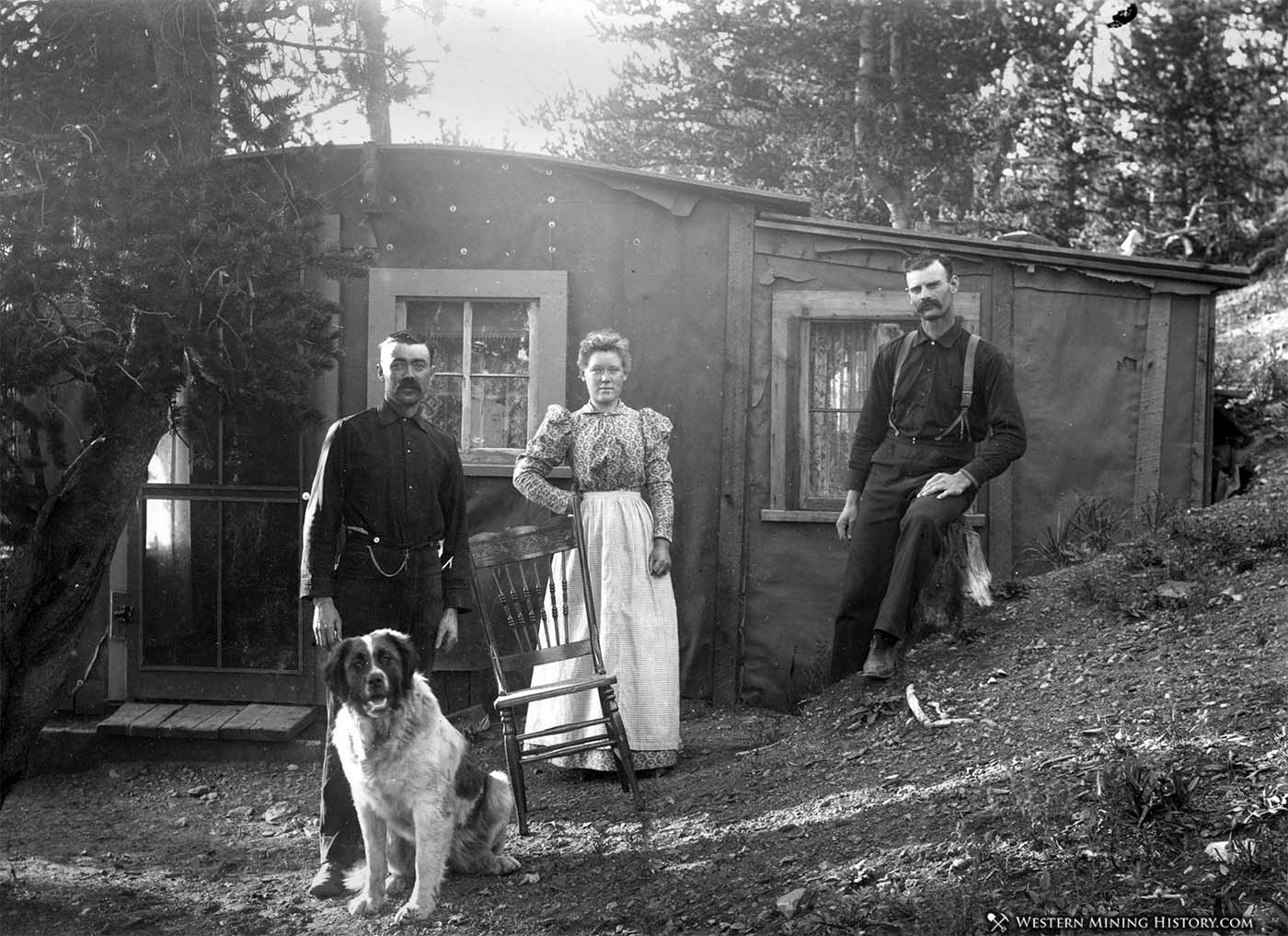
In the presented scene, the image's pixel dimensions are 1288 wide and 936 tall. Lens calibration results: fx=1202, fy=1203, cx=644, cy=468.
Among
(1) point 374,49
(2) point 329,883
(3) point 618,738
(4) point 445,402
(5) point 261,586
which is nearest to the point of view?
(2) point 329,883

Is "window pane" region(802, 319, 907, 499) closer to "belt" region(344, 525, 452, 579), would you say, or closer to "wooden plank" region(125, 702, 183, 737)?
"belt" region(344, 525, 452, 579)

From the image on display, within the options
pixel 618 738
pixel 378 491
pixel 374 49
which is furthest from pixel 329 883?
pixel 374 49

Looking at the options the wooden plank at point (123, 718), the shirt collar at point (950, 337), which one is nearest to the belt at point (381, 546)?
the shirt collar at point (950, 337)

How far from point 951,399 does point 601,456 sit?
1709mm

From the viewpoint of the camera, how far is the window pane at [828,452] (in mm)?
7684

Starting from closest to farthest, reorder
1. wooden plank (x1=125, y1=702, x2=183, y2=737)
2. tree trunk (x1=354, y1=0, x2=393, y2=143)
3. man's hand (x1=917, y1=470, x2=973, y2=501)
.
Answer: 1. man's hand (x1=917, y1=470, x2=973, y2=501)
2. tree trunk (x1=354, y1=0, x2=393, y2=143)
3. wooden plank (x1=125, y1=702, x2=183, y2=737)

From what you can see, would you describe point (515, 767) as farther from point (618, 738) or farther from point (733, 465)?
point (733, 465)

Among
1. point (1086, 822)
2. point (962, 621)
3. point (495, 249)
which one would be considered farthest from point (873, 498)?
point (495, 249)

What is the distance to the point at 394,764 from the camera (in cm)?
421

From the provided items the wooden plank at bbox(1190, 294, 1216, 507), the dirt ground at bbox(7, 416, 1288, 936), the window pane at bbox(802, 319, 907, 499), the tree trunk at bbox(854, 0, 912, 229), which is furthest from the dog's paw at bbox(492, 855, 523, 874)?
the tree trunk at bbox(854, 0, 912, 229)

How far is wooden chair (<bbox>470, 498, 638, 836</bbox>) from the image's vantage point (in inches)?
208

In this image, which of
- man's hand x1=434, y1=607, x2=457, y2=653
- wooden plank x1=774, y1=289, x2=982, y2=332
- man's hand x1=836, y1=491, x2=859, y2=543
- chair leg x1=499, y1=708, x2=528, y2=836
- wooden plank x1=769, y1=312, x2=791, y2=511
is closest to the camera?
man's hand x1=434, y1=607, x2=457, y2=653

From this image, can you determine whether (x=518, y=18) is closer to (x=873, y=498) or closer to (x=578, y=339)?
(x=578, y=339)

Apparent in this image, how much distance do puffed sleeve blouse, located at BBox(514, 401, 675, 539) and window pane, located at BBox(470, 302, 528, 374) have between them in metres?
1.71
